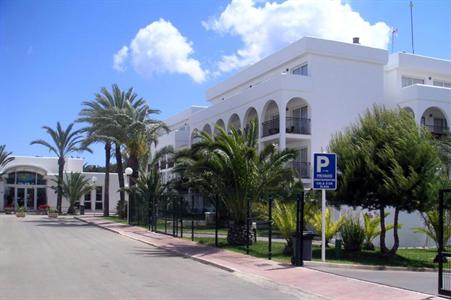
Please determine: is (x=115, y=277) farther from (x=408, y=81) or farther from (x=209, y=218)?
(x=408, y=81)

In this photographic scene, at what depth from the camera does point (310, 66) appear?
3884 centimetres

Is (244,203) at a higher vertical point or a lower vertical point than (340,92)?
lower

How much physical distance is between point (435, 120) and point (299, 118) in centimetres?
1201

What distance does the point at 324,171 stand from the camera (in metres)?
17.2

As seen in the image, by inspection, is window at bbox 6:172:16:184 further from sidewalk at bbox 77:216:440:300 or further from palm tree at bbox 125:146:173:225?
sidewalk at bbox 77:216:440:300

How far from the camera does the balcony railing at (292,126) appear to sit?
128 feet

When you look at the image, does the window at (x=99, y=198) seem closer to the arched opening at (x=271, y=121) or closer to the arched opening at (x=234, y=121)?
the arched opening at (x=234, y=121)

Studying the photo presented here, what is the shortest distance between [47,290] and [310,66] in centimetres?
3080

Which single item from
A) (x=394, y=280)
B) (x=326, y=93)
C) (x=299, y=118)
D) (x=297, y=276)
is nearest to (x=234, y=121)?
(x=299, y=118)

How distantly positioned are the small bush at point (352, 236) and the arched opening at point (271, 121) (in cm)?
1913

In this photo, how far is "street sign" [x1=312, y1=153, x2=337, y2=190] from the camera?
17.1 meters

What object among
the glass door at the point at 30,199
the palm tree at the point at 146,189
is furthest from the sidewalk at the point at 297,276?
the glass door at the point at 30,199

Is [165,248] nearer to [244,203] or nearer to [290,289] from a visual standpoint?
[244,203]

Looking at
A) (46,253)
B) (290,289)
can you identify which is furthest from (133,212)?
(290,289)
